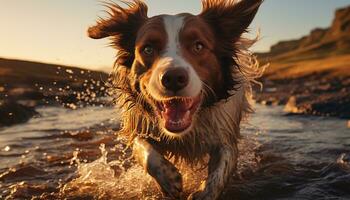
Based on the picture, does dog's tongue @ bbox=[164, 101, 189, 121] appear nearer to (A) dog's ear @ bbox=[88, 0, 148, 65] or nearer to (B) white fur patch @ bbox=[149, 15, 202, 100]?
(B) white fur patch @ bbox=[149, 15, 202, 100]

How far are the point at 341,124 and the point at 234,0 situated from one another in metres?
5.92

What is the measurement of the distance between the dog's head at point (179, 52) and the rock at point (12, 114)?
736 centimetres

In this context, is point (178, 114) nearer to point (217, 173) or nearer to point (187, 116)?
point (187, 116)

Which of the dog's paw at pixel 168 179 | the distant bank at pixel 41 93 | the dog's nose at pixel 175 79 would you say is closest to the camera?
the dog's nose at pixel 175 79

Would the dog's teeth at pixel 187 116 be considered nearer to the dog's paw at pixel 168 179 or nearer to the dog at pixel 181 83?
the dog at pixel 181 83

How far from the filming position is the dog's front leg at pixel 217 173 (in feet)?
15.5

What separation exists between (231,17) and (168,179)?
210 centimetres

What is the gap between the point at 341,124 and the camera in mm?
10969

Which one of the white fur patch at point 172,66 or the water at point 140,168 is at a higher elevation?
the white fur patch at point 172,66

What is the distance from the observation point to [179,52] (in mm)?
4895

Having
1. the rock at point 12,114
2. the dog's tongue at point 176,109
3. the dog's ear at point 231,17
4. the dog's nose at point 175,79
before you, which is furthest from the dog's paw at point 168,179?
the rock at point 12,114

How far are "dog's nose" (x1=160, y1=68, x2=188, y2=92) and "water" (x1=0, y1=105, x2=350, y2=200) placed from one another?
4.97 ft

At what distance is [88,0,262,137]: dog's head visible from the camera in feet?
15.2

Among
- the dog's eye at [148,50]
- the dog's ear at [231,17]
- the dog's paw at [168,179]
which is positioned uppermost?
the dog's ear at [231,17]
